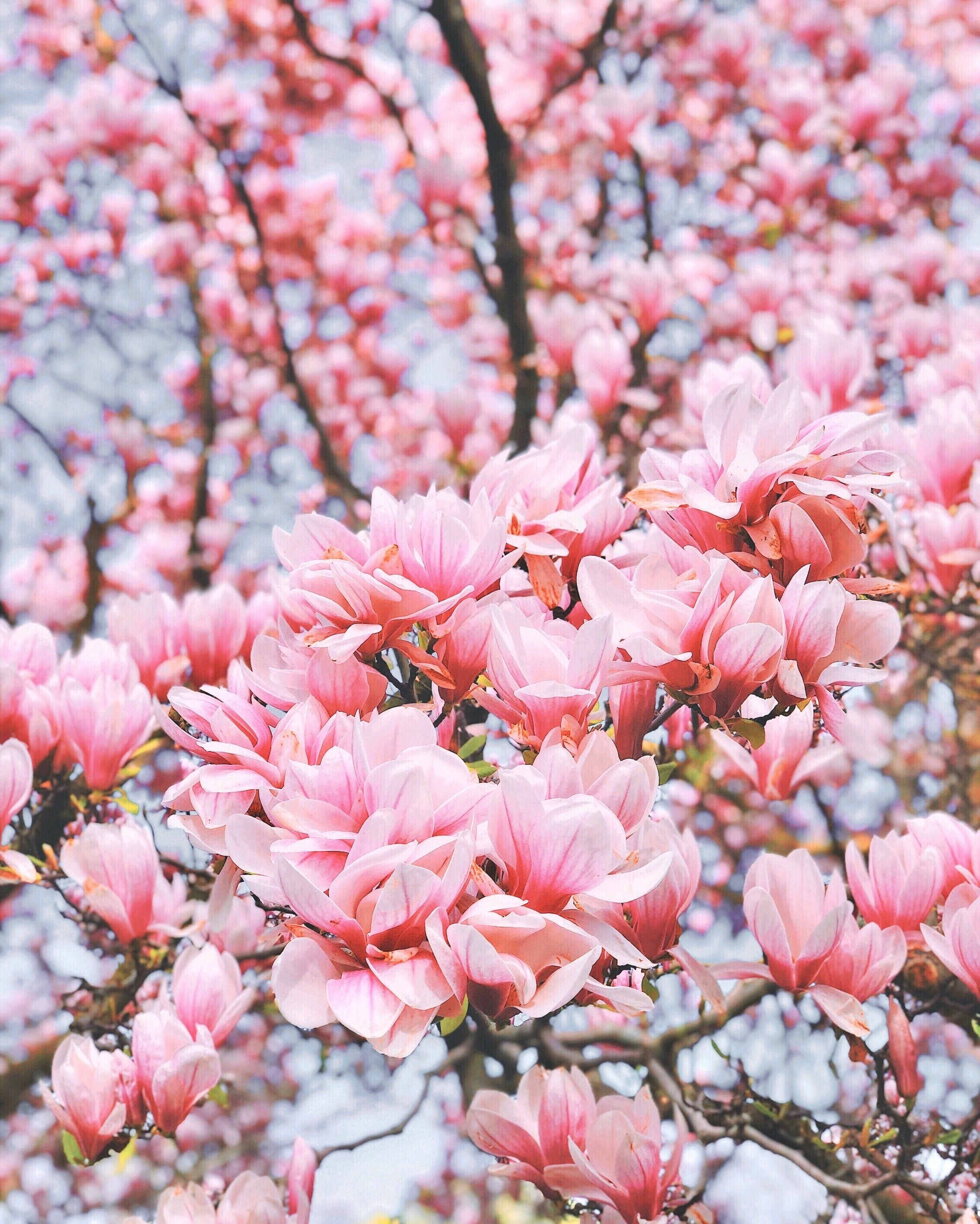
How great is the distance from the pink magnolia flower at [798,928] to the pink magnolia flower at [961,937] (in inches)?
5.9

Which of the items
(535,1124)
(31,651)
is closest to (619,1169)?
(535,1124)

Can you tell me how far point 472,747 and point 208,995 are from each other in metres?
0.71

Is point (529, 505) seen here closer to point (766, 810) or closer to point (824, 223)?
point (766, 810)

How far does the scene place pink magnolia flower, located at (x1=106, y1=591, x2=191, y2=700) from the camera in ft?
7.07

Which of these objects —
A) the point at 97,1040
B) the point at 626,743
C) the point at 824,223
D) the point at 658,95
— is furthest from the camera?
the point at 658,95

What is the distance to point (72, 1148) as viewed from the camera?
1.66 metres

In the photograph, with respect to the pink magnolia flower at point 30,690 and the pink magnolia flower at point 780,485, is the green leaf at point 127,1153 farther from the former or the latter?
the pink magnolia flower at point 780,485

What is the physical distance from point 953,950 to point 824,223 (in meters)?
5.08

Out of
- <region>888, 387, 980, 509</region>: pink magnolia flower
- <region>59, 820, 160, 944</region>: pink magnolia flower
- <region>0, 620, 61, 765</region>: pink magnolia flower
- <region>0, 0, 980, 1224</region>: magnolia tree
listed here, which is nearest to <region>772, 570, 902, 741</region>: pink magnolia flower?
<region>0, 0, 980, 1224</region>: magnolia tree

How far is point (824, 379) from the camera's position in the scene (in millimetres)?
2465

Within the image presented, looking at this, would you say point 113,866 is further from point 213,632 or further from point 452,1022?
point 452,1022

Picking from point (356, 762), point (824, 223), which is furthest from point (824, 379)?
point (824, 223)

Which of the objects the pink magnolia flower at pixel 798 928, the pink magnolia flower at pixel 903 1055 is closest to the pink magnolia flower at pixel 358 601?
the pink magnolia flower at pixel 798 928

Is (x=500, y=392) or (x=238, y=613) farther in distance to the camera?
(x=500, y=392)
